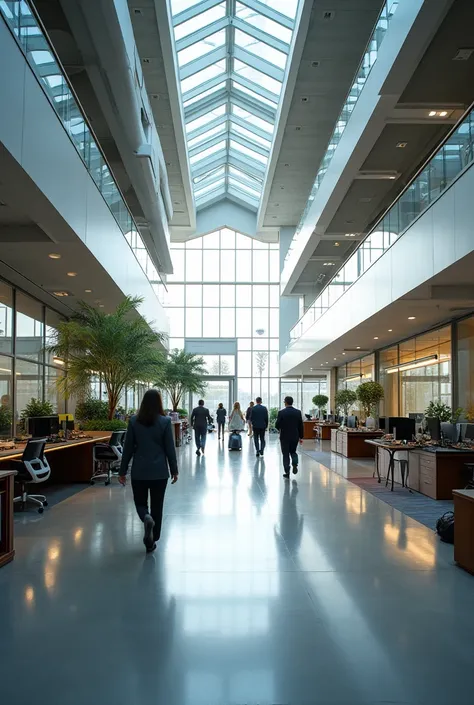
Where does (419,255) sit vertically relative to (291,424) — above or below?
above

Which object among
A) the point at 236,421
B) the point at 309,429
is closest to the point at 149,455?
the point at 236,421

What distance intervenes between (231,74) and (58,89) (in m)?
15.6

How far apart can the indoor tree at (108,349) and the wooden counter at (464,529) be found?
10.1m

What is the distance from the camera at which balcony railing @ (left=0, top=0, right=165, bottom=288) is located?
6871 millimetres

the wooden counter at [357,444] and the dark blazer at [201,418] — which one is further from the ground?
the dark blazer at [201,418]

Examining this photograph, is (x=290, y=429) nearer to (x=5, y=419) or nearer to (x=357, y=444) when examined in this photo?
(x=357, y=444)

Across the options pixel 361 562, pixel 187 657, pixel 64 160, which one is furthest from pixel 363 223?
pixel 187 657

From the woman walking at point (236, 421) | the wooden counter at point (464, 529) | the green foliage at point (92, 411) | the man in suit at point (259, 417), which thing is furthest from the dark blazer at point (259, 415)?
the wooden counter at point (464, 529)

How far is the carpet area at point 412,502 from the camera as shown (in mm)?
8320

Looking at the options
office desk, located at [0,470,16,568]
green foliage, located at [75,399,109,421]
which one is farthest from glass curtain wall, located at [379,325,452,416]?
office desk, located at [0,470,16,568]

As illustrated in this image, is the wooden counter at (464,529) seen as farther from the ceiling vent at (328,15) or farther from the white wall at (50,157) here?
the ceiling vent at (328,15)

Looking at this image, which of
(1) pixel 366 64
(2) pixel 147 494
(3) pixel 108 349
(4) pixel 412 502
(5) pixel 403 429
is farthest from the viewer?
(3) pixel 108 349

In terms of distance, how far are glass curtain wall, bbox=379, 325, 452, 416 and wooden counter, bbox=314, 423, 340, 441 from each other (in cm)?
471

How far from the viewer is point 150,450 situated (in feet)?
19.9
